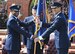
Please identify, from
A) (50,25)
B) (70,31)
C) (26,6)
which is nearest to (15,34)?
(50,25)

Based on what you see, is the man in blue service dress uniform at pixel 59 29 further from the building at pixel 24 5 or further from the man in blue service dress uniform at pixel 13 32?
the building at pixel 24 5

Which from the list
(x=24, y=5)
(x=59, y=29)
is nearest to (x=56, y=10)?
(x=59, y=29)

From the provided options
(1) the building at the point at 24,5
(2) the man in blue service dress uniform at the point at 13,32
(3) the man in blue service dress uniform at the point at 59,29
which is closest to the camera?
(3) the man in blue service dress uniform at the point at 59,29

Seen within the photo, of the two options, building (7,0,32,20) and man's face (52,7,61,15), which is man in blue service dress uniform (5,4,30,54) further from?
building (7,0,32,20)

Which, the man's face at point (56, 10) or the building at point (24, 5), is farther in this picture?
the building at point (24, 5)

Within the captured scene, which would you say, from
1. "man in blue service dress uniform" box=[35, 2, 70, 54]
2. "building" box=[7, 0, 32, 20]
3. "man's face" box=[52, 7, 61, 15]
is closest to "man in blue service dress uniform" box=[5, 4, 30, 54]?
"man in blue service dress uniform" box=[35, 2, 70, 54]

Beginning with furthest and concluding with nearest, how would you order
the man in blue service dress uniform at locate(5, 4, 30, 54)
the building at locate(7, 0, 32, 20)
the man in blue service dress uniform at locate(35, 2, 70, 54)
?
the building at locate(7, 0, 32, 20) < the man in blue service dress uniform at locate(5, 4, 30, 54) < the man in blue service dress uniform at locate(35, 2, 70, 54)

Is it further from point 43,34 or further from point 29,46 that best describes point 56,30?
point 29,46

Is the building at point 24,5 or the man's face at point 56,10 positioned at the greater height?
the man's face at point 56,10

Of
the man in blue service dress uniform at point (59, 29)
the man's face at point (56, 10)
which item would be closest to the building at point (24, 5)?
the man in blue service dress uniform at point (59, 29)

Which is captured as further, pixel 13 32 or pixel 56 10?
pixel 13 32

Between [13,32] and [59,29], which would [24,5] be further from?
[59,29]

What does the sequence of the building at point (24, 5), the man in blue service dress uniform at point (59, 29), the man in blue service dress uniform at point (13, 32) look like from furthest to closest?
the building at point (24, 5) < the man in blue service dress uniform at point (13, 32) < the man in blue service dress uniform at point (59, 29)

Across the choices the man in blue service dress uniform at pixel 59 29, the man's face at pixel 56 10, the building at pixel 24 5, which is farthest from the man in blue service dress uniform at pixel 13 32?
the building at pixel 24 5
